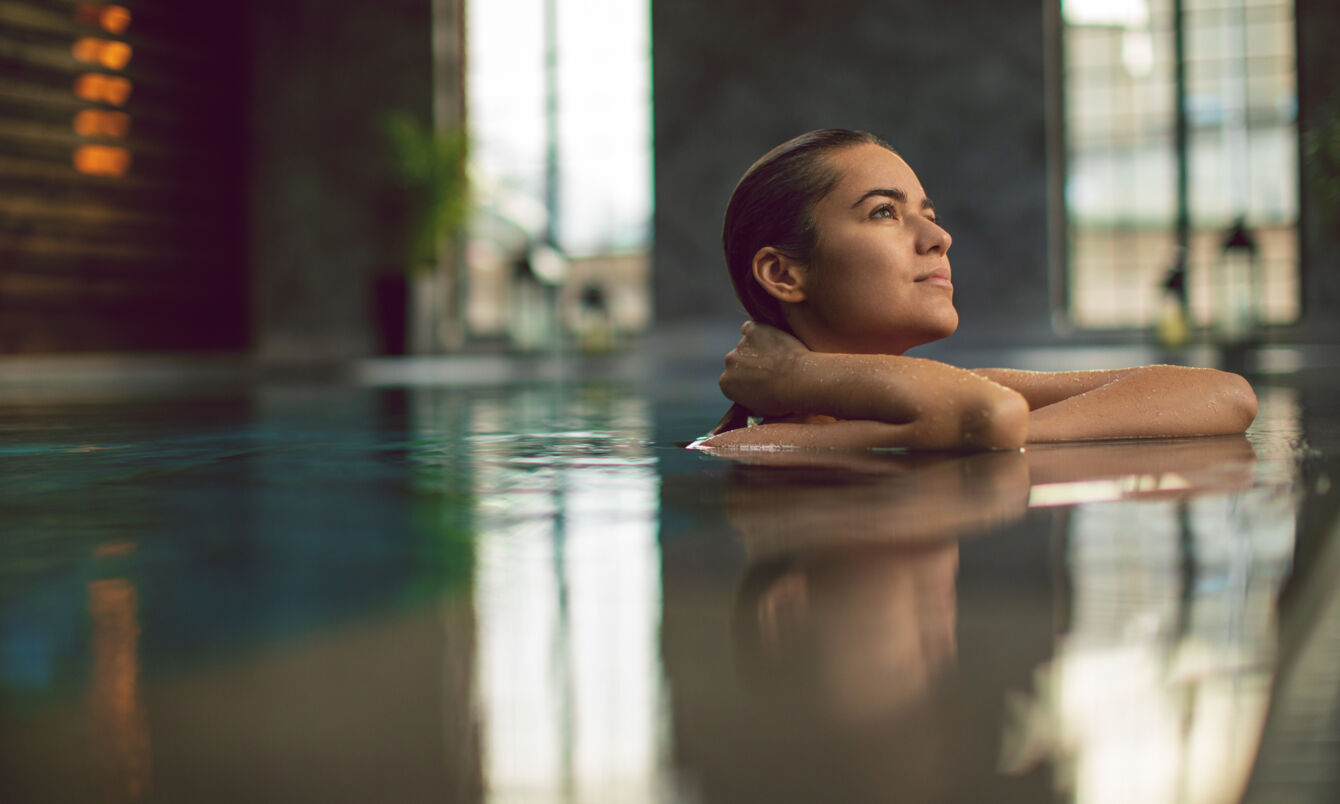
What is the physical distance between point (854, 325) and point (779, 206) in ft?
0.57

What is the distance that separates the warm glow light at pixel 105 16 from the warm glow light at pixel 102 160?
95cm

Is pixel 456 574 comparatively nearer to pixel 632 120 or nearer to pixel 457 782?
pixel 457 782

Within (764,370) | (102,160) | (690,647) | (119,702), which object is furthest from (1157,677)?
(102,160)

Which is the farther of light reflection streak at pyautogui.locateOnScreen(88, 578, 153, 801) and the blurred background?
the blurred background

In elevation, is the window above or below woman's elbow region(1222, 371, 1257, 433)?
above

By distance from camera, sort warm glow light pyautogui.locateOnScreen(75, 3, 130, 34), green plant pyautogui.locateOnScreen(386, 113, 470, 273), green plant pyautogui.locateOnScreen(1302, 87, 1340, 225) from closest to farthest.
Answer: green plant pyautogui.locateOnScreen(1302, 87, 1340, 225) → warm glow light pyautogui.locateOnScreen(75, 3, 130, 34) → green plant pyautogui.locateOnScreen(386, 113, 470, 273)

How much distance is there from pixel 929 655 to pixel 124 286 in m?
10.3

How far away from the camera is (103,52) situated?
30.1 ft

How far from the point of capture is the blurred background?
9.08 m

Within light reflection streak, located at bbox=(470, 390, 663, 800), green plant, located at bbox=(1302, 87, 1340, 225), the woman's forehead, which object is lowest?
light reflection streak, located at bbox=(470, 390, 663, 800)

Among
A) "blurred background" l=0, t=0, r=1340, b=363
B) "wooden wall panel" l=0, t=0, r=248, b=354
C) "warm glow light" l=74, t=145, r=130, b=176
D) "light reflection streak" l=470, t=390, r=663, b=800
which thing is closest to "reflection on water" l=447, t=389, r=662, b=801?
"light reflection streak" l=470, t=390, r=663, b=800

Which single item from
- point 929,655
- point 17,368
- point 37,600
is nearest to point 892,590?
point 929,655

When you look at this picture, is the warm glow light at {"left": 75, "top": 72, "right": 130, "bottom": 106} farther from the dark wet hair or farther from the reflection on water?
the reflection on water

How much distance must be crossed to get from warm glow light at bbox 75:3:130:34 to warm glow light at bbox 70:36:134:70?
11cm
